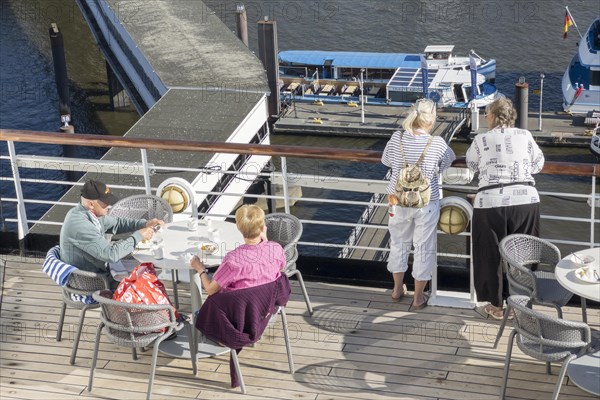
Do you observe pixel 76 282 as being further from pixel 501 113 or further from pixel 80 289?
pixel 501 113

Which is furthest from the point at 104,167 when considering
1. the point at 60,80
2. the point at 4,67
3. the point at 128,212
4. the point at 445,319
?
the point at 4,67

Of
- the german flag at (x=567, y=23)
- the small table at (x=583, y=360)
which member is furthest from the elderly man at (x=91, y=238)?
the german flag at (x=567, y=23)

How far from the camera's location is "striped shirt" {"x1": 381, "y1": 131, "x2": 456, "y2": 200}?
638 cm

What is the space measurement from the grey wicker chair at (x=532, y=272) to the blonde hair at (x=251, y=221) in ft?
4.88

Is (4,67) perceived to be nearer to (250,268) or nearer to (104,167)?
(104,167)

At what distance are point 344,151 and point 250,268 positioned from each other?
137 cm

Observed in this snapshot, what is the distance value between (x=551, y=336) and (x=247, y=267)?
166 cm

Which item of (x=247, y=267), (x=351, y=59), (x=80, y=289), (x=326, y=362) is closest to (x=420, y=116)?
(x=247, y=267)

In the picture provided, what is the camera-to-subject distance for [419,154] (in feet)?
20.9

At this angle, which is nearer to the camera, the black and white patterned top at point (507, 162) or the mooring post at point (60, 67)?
the black and white patterned top at point (507, 162)

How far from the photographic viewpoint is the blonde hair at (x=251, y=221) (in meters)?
5.64

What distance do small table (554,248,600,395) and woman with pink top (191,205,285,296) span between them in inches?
64.6

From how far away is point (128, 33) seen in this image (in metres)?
26.5

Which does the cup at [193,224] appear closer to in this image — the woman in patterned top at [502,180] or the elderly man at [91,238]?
the elderly man at [91,238]
